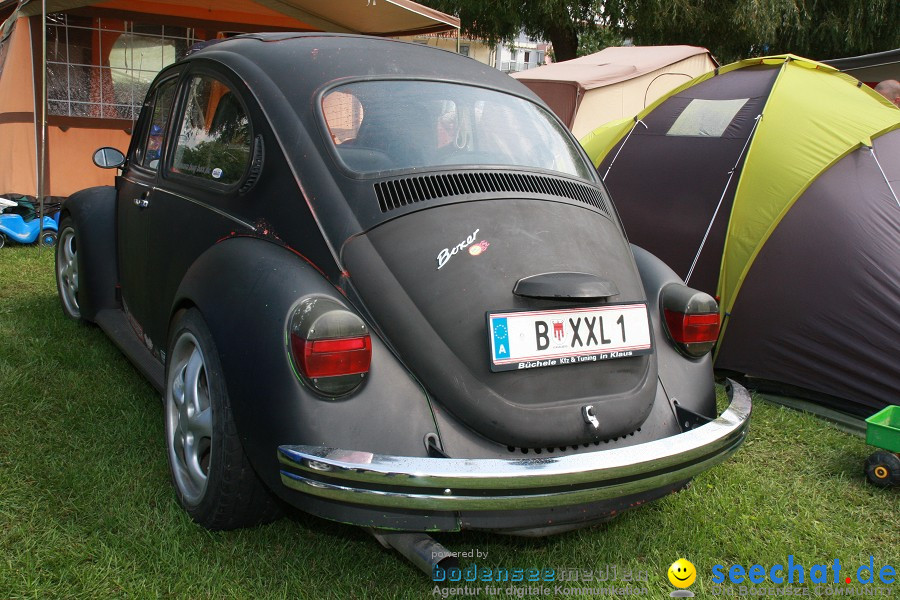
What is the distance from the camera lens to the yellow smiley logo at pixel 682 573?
2576 millimetres

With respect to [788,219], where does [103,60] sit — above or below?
A: above

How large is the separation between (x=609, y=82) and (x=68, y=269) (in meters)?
7.80

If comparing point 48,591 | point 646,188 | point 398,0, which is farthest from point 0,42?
point 48,591

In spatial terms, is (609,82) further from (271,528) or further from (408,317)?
(271,528)

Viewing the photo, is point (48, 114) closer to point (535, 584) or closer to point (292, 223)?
point (292, 223)

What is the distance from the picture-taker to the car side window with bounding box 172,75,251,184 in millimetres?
2963

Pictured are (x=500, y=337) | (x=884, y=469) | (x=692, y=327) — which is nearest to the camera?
(x=500, y=337)

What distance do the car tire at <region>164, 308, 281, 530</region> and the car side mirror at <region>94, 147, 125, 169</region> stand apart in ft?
5.86

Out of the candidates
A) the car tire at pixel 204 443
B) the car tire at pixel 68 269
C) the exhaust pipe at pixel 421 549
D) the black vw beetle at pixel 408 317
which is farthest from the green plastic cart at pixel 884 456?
the car tire at pixel 68 269

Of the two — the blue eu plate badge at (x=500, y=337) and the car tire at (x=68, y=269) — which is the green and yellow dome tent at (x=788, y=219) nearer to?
the blue eu plate badge at (x=500, y=337)

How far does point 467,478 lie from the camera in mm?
2061

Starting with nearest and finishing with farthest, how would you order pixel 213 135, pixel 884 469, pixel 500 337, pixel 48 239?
pixel 500 337 < pixel 213 135 < pixel 884 469 < pixel 48 239

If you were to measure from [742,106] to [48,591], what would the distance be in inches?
182

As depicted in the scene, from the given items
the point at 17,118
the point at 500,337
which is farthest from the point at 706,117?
the point at 17,118
